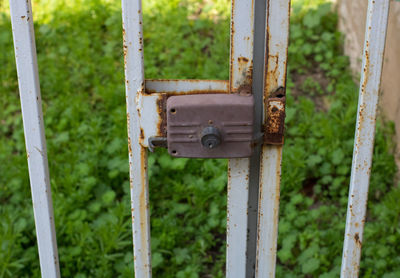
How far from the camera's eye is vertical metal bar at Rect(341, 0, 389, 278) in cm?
122

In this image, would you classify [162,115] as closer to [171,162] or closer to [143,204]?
[143,204]

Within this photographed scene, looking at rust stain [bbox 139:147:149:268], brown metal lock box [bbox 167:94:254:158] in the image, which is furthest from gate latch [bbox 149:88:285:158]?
rust stain [bbox 139:147:149:268]

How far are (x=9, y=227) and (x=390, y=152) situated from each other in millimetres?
1957

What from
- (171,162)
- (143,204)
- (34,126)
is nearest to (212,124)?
(143,204)

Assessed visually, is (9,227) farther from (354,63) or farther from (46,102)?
(354,63)

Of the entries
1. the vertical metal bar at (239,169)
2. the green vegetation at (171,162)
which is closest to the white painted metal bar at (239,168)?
the vertical metal bar at (239,169)

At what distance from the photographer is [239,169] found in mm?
1328

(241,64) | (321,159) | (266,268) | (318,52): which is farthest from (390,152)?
(241,64)

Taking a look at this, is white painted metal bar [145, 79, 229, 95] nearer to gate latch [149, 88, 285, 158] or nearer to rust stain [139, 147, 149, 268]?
gate latch [149, 88, 285, 158]

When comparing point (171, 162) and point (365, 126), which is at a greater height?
point (365, 126)

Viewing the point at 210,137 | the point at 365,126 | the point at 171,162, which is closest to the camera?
the point at 210,137

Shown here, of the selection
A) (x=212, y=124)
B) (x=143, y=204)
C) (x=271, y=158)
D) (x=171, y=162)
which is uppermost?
(x=212, y=124)

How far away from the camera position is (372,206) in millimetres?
2676

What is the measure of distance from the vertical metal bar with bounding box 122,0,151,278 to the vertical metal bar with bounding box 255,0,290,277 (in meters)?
0.29
